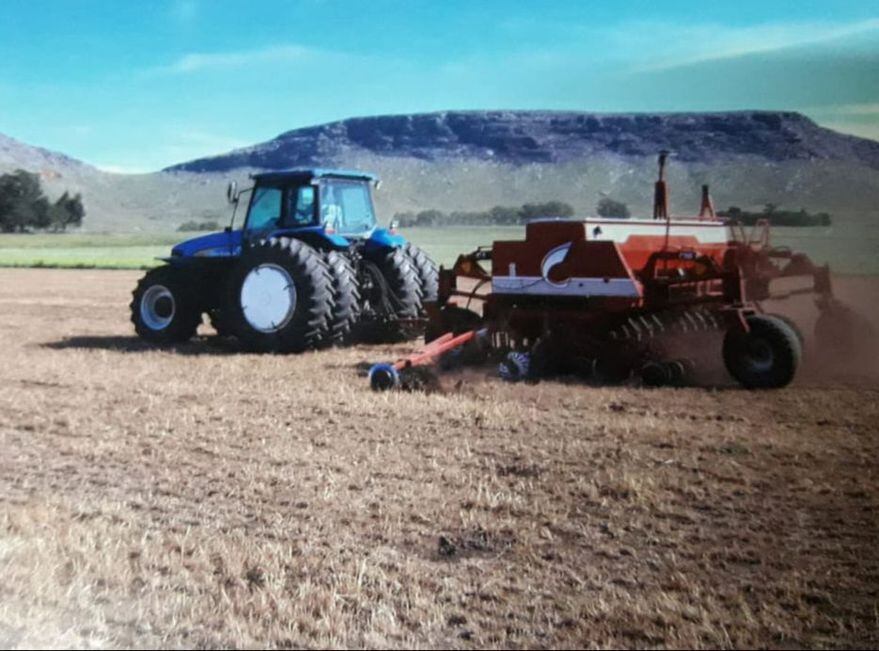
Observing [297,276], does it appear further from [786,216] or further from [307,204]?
[786,216]

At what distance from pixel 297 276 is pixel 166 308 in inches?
110

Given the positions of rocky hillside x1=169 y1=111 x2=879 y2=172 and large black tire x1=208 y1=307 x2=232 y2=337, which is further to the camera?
large black tire x1=208 y1=307 x2=232 y2=337

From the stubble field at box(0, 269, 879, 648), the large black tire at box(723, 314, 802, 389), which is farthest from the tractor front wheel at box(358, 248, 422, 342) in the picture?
the large black tire at box(723, 314, 802, 389)

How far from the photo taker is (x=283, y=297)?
12055 mm

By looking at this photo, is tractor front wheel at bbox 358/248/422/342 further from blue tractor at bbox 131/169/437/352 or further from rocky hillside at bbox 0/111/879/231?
rocky hillside at bbox 0/111/879/231

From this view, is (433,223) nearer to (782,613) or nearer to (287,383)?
(287,383)

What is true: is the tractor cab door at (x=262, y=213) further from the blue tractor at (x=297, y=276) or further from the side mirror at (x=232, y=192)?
the side mirror at (x=232, y=192)

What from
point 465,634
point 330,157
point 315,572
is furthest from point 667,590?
point 330,157

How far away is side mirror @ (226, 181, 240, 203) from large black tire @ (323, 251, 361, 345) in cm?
120

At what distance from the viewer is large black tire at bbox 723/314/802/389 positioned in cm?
852

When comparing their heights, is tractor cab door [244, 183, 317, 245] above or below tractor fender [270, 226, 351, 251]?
above

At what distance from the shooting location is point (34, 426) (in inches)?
313

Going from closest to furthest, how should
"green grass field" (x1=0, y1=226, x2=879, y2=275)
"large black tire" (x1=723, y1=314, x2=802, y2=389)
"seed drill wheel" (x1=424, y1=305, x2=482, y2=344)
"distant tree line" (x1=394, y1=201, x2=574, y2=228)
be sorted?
1. "green grass field" (x1=0, y1=226, x2=879, y2=275)
2. "large black tire" (x1=723, y1=314, x2=802, y2=389)
3. "distant tree line" (x1=394, y1=201, x2=574, y2=228)
4. "seed drill wheel" (x1=424, y1=305, x2=482, y2=344)

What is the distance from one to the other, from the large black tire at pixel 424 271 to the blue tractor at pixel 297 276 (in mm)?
15
